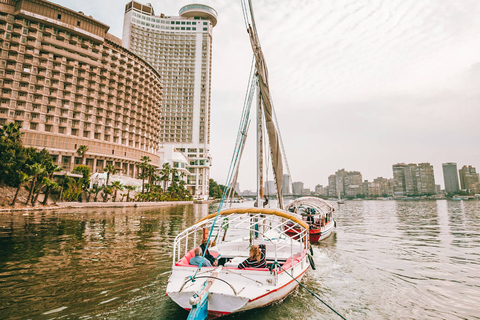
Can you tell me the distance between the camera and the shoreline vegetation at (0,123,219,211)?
42688 millimetres

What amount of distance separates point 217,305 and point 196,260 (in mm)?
1854

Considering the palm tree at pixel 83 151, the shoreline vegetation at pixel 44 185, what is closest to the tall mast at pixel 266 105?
the shoreline vegetation at pixel 44 185

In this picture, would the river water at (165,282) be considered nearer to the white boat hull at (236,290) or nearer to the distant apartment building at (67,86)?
the white boat hull at (236,290)

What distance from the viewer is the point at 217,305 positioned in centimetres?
649

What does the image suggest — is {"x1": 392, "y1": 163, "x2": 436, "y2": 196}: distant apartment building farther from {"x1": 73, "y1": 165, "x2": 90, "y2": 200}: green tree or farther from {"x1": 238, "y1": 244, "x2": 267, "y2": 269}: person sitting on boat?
{"x1": 238, "y1": 244, "x2": 267, "y2": 269}: person sitting on boat

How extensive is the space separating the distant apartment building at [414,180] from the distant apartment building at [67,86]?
589 ft

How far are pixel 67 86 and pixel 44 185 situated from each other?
44108 millimetres

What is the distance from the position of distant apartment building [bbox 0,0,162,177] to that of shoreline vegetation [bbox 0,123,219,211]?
8654 mm

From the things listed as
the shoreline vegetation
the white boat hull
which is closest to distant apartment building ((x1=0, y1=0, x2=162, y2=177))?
the shoreline vegetation

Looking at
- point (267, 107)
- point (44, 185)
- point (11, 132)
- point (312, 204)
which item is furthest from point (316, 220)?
point (11, 132)

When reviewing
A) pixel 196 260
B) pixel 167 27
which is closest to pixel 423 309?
pixel 196 260

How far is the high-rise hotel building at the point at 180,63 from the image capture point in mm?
143625

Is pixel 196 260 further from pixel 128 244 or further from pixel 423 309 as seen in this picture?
pixel 128 244

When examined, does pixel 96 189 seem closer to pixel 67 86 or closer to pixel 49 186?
pixel 49 186
